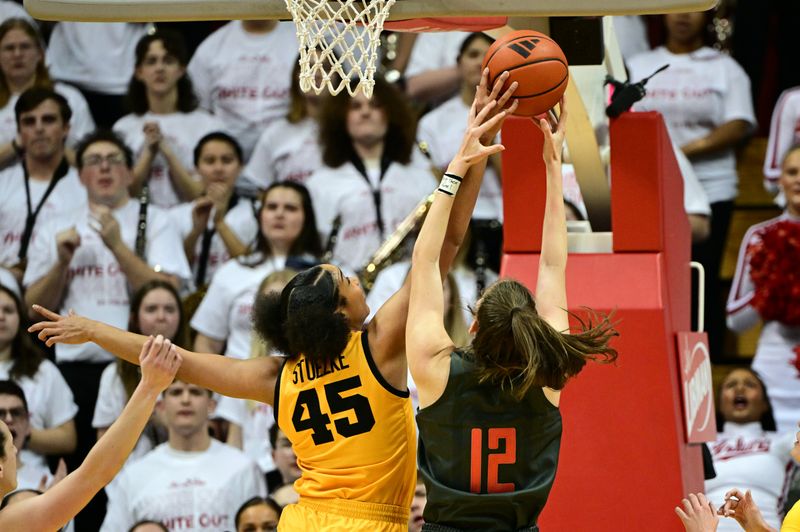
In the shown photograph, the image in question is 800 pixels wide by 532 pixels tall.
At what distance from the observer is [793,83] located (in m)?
9.66

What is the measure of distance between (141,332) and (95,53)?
2.51 m

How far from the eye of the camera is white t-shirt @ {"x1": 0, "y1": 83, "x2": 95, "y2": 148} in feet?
29.8

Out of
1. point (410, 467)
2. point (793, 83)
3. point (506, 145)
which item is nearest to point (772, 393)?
point (793, 83)

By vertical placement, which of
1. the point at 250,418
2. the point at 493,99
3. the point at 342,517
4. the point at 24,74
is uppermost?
the point at 24,74

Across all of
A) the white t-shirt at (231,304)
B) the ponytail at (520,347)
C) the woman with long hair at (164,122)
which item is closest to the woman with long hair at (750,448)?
the white t-shirt at (231,304)

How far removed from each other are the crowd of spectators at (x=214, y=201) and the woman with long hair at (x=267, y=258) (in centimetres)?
1

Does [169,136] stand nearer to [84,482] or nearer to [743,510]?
[84,482]

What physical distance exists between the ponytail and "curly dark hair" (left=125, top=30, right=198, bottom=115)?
550 centimetres

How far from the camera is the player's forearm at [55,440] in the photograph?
7.76 m

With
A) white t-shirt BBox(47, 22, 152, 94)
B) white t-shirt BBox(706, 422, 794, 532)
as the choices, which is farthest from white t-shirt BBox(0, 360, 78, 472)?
white t-shirt BBox(706, 422, 794, 532)

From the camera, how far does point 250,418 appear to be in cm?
797

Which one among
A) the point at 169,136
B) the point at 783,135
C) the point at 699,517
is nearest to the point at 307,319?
the point at 699,517

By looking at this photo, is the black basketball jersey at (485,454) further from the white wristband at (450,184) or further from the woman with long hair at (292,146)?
the woman with long hair at (292,146)

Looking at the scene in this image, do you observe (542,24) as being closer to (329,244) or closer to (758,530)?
(758,530)
